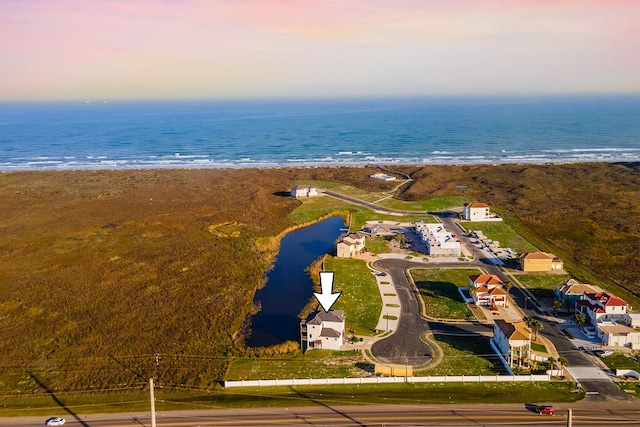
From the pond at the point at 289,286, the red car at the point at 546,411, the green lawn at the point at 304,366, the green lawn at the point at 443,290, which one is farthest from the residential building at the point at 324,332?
the red car at the point at 546,411

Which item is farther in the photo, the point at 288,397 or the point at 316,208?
the point at 316,208

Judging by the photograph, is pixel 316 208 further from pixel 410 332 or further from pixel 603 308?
pixel 603 308

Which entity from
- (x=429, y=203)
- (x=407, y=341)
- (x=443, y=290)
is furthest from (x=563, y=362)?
(x=429, y=203)

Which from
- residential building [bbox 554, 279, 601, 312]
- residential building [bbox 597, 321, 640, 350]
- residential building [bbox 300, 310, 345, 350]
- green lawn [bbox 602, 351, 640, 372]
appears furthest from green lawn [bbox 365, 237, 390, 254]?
green lawn [bbox 602, 351, 640, 372]

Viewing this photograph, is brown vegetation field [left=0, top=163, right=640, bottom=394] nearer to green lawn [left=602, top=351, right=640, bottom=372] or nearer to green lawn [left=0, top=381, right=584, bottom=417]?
green lawn [left=0, top=381, right=584, bottom=417]

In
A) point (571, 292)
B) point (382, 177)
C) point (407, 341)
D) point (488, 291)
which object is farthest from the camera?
point (382, 177)

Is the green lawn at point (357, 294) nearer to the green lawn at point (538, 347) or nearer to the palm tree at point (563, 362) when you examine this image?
the green lawn at point (538, 347)
